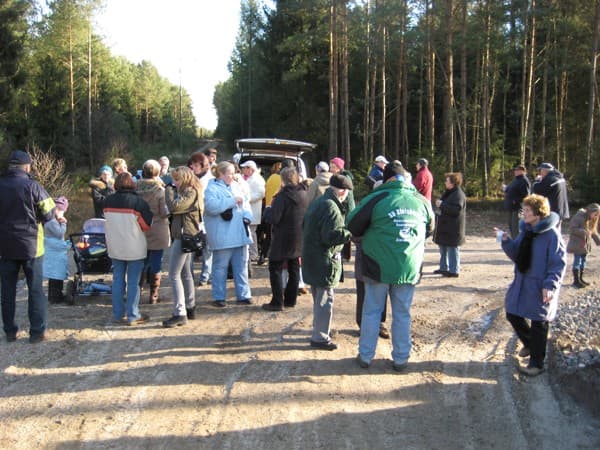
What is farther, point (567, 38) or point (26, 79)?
point (567, 38)

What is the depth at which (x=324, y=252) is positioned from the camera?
18.1 feet

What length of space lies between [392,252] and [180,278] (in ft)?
8.77

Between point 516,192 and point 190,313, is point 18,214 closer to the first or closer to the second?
point 190,313

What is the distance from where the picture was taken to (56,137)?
33938 millimetres

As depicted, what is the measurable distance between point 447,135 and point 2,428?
1825cm

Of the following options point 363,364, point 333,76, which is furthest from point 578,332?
point 333,76

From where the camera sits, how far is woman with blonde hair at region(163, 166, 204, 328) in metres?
6.11

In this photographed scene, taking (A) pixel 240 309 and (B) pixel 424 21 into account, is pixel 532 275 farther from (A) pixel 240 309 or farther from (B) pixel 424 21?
A: (B) pixel 424 21

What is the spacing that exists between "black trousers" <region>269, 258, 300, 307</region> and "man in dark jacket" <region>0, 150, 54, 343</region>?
269 cm

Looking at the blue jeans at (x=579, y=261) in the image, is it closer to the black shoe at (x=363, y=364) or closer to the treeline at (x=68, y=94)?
the black shoe at (x=363, y=364)

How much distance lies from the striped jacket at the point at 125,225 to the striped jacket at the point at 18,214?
763mm

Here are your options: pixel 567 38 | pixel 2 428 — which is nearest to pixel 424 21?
pixel 567 38

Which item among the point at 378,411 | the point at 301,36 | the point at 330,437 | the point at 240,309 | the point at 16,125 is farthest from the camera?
the point at 16,125

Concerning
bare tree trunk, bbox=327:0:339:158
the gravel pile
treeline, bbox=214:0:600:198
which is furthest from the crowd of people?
treeline, bbox=214:0:600:198
